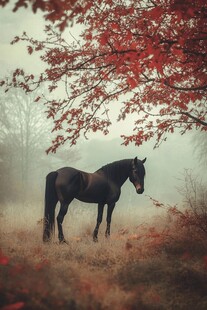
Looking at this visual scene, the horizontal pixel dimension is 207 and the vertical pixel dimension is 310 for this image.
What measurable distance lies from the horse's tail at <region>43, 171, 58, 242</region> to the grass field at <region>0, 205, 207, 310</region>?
12.3 inches

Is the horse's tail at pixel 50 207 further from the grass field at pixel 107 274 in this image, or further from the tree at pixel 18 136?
the tree at pixel 18 136

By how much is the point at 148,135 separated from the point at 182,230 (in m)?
2.74

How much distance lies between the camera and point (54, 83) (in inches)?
268

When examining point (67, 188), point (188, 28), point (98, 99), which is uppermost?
point (188, 28)

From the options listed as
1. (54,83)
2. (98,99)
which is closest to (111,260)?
(98,99)

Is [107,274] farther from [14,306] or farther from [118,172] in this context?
[118,172]

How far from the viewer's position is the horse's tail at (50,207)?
6.80m

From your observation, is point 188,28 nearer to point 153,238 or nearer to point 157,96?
point 157,96

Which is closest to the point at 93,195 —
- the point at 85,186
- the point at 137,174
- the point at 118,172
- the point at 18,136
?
the point at 85,186

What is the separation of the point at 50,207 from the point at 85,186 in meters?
0.99

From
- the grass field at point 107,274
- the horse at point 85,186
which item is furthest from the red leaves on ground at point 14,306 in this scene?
the horse at point 85,186

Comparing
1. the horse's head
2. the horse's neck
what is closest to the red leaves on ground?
the horse's head

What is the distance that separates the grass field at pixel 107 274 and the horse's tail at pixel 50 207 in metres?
0.31

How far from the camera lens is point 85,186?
7164 mm
